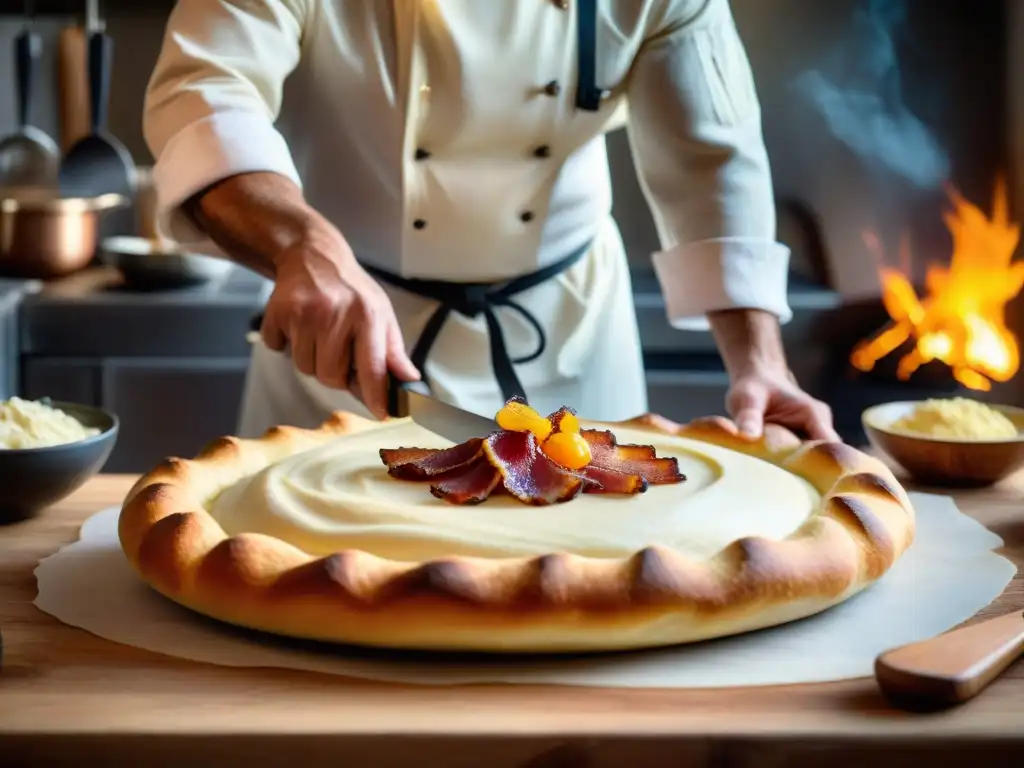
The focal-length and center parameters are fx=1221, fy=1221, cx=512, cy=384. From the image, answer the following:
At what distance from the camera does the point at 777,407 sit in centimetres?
161

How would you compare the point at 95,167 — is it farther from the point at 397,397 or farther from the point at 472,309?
the point at 397,397

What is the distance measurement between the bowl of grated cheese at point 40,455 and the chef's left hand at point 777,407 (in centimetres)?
77

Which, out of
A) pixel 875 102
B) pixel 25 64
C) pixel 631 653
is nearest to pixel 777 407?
pixel 631 653

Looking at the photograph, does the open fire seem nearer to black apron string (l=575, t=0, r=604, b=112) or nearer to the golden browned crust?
black apron string (l=575, t=0, r=604, b=112)

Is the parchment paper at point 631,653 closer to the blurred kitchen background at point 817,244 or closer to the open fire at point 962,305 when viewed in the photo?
the blurred kitchen background at point 817,244

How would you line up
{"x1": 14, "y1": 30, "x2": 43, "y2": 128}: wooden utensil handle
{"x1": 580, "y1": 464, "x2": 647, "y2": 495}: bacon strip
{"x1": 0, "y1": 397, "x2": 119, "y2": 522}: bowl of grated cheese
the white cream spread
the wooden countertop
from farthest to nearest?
1. {"x1": 14, "y1": 30, "x2": 43, "y2": 128}: wooden utensil handle
2. {"x1": 0, "y1": 397, "x2": 119, "y2": 522}: bowl of grated cheese
3. {"x1": 580, "y1": 464, "x2": 647, "y2": 495}: bacon strip
4. the white cream spread
5. the wooden countertop

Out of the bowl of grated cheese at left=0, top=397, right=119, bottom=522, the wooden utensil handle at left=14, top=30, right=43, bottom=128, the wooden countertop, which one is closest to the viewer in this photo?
the wooden countertop

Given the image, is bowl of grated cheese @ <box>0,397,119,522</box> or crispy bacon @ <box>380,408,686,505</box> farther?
bowl of grated cheese @ <box>0,397,119,522</box>

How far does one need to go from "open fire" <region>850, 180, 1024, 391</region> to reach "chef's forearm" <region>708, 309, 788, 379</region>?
1.50 meters

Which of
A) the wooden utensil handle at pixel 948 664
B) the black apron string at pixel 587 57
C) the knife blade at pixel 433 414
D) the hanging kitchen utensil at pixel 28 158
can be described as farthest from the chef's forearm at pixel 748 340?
the hanging kitchen utensil at pixel 28 158

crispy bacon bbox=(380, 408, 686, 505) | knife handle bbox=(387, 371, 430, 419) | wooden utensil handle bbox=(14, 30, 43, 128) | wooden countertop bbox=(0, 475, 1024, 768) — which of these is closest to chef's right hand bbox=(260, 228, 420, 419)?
knife handle bbox=(387, 371, 430, 419)

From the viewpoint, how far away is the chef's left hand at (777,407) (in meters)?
1.55

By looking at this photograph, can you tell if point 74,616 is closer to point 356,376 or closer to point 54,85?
→ point 356,376

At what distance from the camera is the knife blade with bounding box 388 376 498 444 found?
1.30 m
